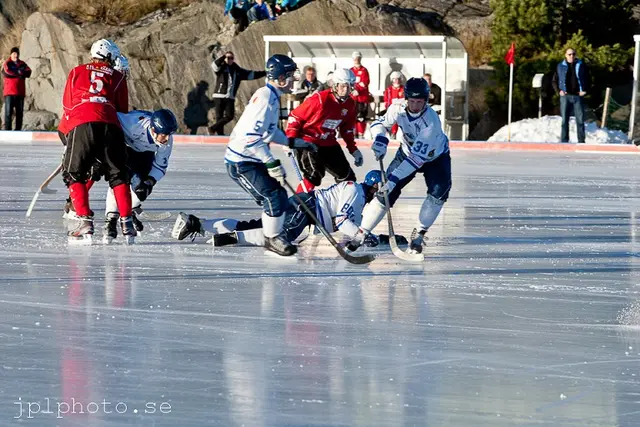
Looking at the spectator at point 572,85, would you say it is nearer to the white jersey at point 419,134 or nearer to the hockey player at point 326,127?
the hockey player at point 326,127

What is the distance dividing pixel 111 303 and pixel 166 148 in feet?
9.41

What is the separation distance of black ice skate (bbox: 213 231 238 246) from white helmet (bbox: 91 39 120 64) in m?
1.28

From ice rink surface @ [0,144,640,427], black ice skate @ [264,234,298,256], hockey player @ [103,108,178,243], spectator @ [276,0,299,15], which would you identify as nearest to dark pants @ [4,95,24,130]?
spectator @ [276,0,299,15]

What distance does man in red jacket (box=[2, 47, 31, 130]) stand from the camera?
21297 millimetres

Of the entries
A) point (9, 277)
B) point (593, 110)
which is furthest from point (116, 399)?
point (593, 110)

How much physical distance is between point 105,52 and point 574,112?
1233 centimetres

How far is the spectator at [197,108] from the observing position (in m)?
22.8

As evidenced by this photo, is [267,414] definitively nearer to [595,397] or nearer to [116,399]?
[116,399]

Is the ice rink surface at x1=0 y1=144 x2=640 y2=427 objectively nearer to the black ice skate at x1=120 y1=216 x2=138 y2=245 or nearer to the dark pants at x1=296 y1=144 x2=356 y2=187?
the black ice skate at x1=120 y1=216 x2=138 y2=245

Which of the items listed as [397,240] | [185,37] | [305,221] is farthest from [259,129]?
[185,37]

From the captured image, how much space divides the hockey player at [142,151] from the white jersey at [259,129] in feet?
2.43

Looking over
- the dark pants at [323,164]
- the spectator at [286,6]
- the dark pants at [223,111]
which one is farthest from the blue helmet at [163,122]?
the spectator at [286,6]

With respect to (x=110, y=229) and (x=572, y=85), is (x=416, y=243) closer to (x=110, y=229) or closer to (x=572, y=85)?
(x=110, y=229)

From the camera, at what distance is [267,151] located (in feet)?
23.6
